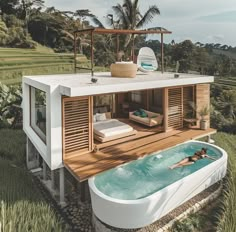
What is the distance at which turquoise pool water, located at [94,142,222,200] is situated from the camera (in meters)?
7.02

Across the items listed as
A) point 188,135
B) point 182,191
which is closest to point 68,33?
point 188,135

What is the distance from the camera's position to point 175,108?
10.6 metres

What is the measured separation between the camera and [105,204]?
616 cm

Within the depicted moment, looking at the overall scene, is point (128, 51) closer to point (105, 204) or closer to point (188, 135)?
point (188, 135)

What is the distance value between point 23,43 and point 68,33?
7.01 metres

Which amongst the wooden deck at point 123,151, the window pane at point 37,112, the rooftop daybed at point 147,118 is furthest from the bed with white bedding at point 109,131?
the window pane at point 37,112

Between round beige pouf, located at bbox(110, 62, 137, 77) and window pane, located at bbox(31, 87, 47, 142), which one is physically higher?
round beige pouf, located at bbox(110, 62, 137, 77)

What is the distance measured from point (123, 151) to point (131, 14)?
20431 millimetres

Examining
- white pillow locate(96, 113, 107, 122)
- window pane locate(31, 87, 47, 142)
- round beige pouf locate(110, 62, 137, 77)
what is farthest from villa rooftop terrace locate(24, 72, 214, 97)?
white pillow locate(96, 113, 107, 122)

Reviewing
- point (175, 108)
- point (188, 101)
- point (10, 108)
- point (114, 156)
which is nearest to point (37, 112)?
point (114, 156)

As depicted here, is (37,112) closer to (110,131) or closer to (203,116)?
(110,131)

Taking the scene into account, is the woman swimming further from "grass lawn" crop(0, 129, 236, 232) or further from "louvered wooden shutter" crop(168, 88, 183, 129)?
"louvered wooden shutter" crop(168, 88, 183, 129)

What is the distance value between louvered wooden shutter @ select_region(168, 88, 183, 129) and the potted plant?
83 centimetres

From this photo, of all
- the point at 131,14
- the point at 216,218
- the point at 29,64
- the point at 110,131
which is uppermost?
the point at 131,14
